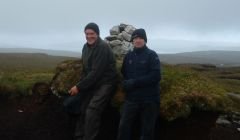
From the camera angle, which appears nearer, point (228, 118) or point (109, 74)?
point (109, 74)

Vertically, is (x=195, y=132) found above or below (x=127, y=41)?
below

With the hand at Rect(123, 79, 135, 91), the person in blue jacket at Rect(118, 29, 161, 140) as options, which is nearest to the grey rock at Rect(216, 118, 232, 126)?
the person in blue jacket at Rect(118, 29, 161, 140)

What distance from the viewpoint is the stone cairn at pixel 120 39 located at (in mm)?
20484

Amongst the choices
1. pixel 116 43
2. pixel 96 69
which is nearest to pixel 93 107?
pixel 96 69

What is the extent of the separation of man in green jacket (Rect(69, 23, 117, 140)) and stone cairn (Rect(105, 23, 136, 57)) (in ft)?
19.2

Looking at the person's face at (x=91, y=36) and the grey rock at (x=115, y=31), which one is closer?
the person's face at (x=91, y=36)

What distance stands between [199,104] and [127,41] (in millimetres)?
6619

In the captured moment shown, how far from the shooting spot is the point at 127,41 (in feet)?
69.4

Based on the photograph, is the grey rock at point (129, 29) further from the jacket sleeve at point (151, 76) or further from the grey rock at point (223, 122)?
the jacket sleeve at point (151, 76)

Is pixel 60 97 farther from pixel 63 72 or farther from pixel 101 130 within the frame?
pixel 101 130

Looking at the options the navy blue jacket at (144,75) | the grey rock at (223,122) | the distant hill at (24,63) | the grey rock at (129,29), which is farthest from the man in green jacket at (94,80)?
the distant hill at (24,63)

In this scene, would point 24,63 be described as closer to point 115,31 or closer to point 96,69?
point 115,31

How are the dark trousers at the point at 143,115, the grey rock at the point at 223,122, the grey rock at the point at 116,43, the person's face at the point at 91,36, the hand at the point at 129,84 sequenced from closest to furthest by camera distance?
the hand at the point at 129,84, the dark trousers at the point at 143,115, the person's face at the point at 91,36, the grey rock at the point at 116,43, the grey rock at the point at 223,122

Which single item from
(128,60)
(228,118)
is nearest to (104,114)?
(128,60)
